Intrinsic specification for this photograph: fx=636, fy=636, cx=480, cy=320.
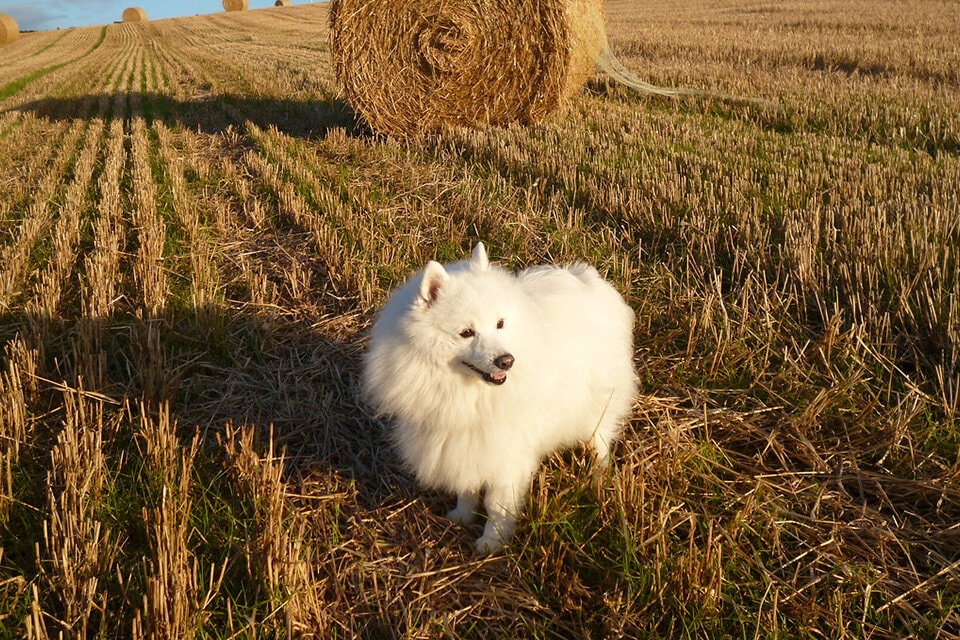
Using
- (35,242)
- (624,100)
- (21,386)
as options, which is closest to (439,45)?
(624,100)

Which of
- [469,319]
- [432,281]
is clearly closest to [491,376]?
[469,319]

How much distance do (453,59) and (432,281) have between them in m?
6.71

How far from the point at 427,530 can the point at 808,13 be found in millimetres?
23085

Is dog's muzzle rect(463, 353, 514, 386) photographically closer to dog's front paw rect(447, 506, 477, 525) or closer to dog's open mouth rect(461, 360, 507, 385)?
dog's open mouth rect(461, 360, 507, 385)

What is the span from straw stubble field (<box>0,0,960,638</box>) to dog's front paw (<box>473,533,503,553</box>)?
0.24 ft

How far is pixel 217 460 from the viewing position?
2.96 m

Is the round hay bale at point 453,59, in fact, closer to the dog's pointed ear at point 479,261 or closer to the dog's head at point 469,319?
the dog's pointed ear at point 479,261

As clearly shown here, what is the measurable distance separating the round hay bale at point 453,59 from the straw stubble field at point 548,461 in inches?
21.6

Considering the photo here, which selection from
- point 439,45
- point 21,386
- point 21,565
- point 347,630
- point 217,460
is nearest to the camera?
point 347,630

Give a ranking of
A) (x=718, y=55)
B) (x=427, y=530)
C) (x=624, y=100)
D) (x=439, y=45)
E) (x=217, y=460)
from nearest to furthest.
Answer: (x=427, y=530) → (x=217, y=460) → (x=439, y=45) → (x=624, y=100) → (x=718, y=55)

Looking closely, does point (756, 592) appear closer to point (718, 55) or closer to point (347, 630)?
point (347, 630)

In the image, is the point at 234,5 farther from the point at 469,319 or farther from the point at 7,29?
the point at 469,319

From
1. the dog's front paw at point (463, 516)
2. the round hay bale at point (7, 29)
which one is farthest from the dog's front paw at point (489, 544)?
the round hay bale at point (7, 29)

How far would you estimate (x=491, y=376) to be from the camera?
89.0 inches
